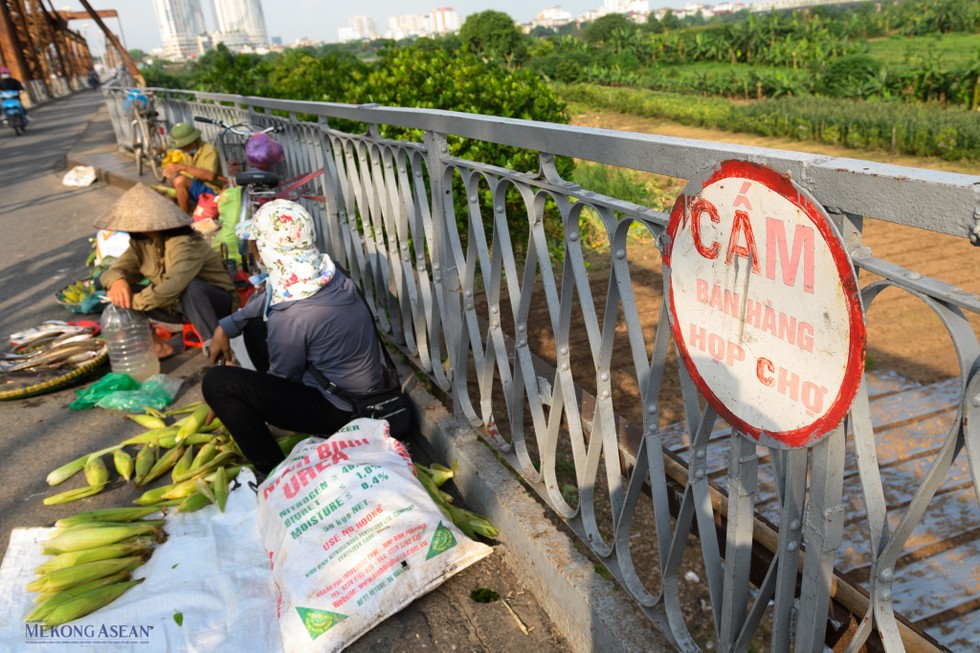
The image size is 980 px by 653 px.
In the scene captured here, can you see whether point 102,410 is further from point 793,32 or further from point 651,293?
point 793,32

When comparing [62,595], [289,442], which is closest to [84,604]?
[62,595]

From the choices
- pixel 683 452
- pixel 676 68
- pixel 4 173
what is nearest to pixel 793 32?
pixel 676 68

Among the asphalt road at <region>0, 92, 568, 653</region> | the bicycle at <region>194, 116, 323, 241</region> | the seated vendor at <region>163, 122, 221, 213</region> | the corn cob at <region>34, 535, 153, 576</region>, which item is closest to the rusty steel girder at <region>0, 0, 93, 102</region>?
the asphalt road at <region>0, 92, 568, 653</region>

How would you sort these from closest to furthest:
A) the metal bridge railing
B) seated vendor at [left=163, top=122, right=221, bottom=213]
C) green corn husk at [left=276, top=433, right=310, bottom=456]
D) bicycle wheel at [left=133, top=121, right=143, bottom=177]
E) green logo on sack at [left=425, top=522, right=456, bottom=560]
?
the metal bridge railing
green logo on sack at [left=425, top=522, right=456, bottom=560]
green corn husk at [left=276, top=433, right=310, bottom=456]
seated vendor at [left=163, top=122, right=221, bottom=213]
bicycle wheel at [left=133, top=121, right=143, bottom=177]

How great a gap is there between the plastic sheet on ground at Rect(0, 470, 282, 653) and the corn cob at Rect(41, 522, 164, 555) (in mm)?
71

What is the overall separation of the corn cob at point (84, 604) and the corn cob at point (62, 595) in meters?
0.03

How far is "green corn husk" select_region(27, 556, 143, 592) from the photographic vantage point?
270cm

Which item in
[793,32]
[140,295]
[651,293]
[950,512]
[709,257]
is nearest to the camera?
[709,257]

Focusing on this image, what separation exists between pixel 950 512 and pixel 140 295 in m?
4.64

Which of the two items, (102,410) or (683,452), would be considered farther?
(102,410)

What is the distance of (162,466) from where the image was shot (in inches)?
143

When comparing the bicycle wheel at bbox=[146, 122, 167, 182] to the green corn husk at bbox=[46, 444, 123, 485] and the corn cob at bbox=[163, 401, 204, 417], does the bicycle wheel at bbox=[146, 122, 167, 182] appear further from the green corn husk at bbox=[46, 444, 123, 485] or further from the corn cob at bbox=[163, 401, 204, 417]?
the green corn husk at bbox=[46, 444, 123, 485]

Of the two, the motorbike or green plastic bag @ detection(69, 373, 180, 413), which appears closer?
green plastic bag @ detection(69, 373, 180, 413)

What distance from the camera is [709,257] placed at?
1.50 metres
